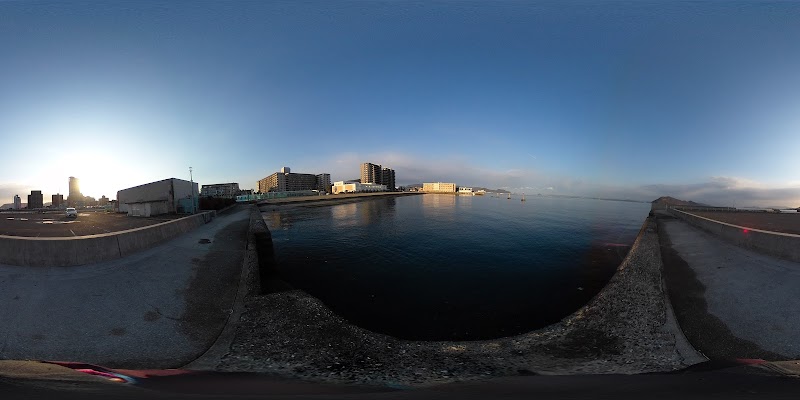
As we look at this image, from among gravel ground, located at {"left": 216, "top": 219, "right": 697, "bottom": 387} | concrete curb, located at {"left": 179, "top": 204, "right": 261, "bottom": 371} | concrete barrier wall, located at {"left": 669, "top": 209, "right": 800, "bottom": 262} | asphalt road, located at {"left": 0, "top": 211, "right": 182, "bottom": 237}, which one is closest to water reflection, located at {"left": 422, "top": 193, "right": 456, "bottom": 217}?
concrete barrier wall, located at {"left": 669, "top": 209, "right": 800, "bottom": 262}

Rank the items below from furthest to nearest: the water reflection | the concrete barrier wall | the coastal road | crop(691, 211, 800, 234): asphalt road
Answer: the water reflection < crop(691, 211, 800, 234): asphalt road < the concrete barrier wall < the coastal road

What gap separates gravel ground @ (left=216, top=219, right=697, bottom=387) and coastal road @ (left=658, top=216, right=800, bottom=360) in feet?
2.54

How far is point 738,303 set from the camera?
404 inches

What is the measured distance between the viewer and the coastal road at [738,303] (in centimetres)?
792

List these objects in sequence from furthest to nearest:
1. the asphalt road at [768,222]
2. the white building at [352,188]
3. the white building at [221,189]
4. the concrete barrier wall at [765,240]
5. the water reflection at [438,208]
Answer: the white building at [352,188] < the white building at [221,189] < the water reflection at [438,208] < the asphalt road at [768,222] < the concrete barrier wall at [765,240]

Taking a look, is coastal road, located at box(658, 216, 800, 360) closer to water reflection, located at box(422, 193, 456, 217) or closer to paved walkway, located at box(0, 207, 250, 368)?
paved walkway, located at box(0, 207, 250, 368)

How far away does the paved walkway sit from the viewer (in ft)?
22.1

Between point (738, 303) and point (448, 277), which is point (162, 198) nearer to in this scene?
point (448, 277)

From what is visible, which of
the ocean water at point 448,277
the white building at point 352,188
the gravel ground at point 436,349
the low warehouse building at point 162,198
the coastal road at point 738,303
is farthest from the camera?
the white building at point 352,188

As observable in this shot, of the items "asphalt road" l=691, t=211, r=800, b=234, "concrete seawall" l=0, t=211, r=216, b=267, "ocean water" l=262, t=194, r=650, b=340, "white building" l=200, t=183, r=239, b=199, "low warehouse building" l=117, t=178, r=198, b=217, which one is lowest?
"ocean water" l=262, t=194, r=650, b=340

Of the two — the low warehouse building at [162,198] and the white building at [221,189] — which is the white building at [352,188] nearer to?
the white building at [221,189]

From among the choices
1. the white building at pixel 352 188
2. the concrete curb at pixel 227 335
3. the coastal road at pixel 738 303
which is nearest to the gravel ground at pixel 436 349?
the concrete curb at pixel 227 335

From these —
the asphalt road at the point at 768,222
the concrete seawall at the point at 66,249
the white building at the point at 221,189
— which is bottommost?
the asphalt road at the point at 768,222

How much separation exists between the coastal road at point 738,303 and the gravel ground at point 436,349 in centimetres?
77
